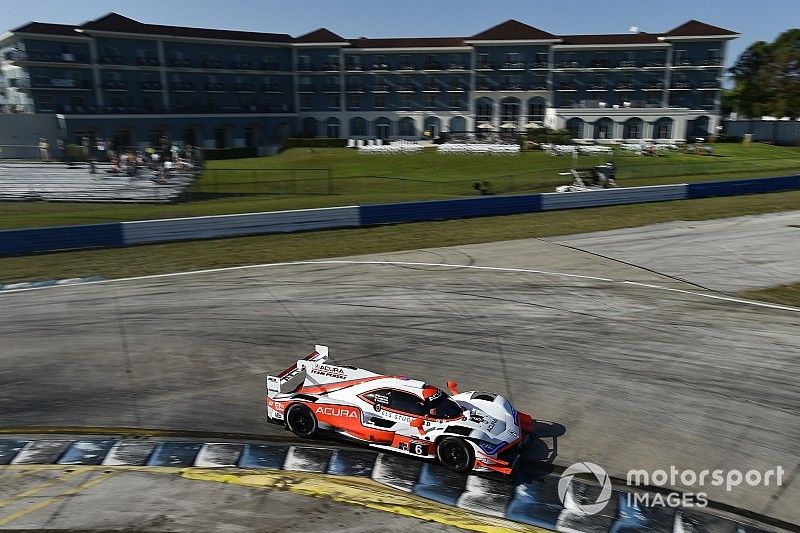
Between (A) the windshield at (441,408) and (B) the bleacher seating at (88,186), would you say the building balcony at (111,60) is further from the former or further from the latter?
(A) the windshield at (441,408)

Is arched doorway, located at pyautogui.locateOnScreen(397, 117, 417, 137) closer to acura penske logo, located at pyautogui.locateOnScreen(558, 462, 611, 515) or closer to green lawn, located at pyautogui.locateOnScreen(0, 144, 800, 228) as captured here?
green lawn, located at pyautogui.locateOnScreen(0, 144, 800, 228)

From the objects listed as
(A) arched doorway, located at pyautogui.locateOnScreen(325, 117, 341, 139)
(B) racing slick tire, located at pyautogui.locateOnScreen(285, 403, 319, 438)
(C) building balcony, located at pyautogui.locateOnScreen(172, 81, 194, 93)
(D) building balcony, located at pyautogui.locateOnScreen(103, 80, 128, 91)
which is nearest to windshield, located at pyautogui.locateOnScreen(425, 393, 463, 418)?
(B) racing slick tire, located at pyautogui.locateOnScreen(285, 403, 319, 438)

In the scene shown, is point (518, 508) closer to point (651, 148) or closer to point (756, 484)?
point (756, 484)

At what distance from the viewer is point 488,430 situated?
928 centimetres

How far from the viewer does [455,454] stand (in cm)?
932

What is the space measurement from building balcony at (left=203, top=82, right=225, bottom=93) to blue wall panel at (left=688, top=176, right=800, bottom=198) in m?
58.2

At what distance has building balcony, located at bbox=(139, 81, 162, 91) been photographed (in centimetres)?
6900

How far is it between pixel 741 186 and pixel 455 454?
3932 centimetres

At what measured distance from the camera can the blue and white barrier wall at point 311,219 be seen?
79.7 feet

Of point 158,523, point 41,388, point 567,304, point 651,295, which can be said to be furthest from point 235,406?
point 651,295

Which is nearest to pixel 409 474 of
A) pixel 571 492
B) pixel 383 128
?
pixel 571 492

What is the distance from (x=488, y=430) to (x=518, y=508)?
124cm

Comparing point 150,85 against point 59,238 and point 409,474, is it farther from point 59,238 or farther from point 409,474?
point 409,474

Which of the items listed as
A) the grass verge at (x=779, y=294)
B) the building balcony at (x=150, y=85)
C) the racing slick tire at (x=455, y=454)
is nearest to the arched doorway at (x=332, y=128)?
the building balcony at (x=150, y=85)
